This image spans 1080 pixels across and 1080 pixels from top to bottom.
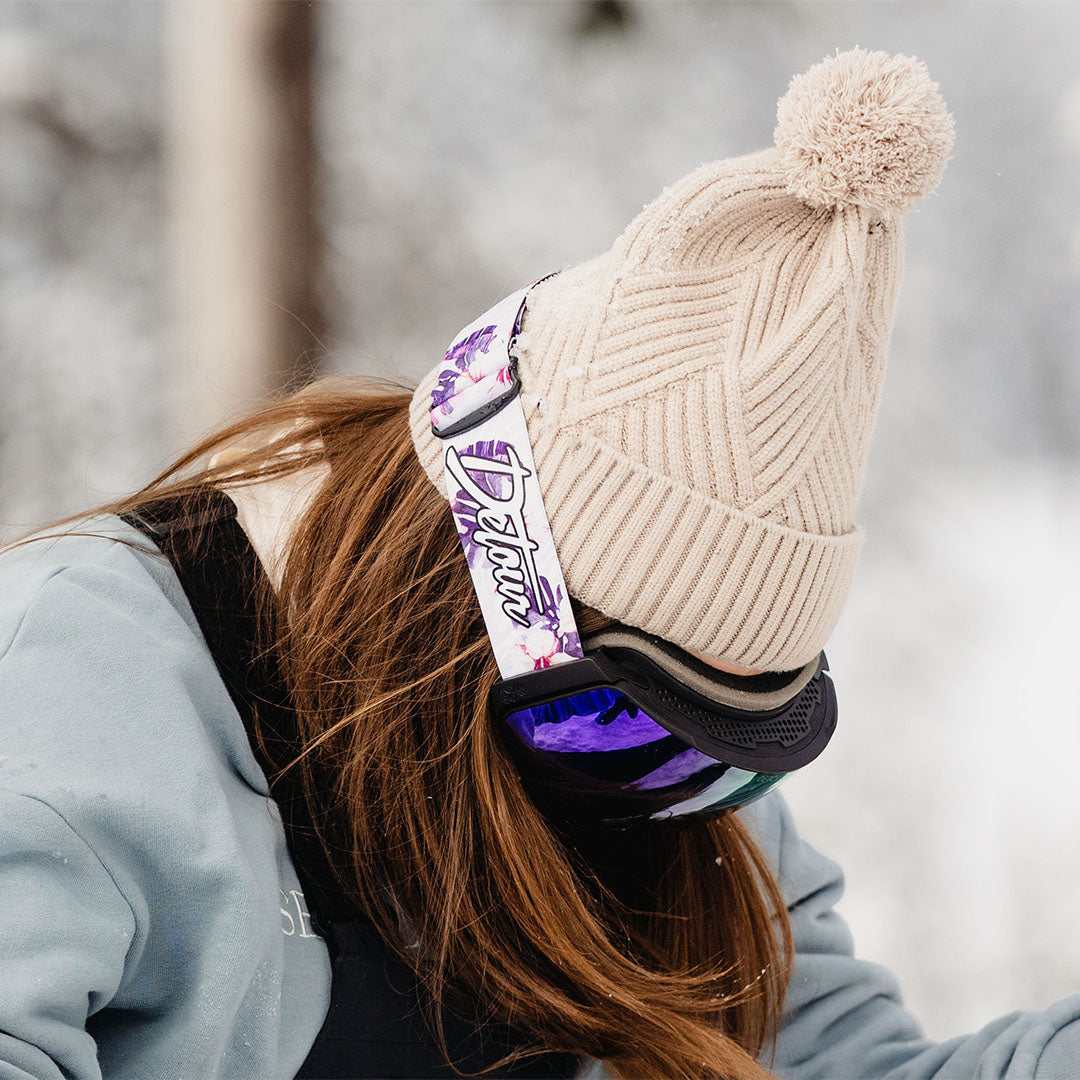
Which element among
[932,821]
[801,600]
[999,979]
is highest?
[801,600]

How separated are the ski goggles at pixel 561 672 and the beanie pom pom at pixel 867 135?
24cm

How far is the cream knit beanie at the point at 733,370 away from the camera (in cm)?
72

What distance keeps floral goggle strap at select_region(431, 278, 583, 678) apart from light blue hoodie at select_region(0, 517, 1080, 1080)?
0.78 ft

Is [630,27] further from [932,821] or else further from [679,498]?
[932,821]

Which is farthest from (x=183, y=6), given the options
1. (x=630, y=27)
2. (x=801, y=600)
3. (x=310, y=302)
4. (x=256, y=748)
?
(x=801, y=600)

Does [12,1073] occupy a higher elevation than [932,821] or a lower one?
higher

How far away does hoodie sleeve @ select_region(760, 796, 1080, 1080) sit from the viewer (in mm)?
1048

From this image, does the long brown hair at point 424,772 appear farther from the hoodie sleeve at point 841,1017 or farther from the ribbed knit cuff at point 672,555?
the hoodie sleeve at point 841,1017

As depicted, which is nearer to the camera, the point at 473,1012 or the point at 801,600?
the point at 801,600

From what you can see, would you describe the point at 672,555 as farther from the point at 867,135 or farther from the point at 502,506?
the point at 867,135

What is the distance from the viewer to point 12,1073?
1.83ft

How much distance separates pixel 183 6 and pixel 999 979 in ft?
7.69

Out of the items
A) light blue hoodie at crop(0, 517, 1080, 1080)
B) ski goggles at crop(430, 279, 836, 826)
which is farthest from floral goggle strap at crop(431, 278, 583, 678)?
light blue hoodie at crop(0, 517, 1080, 1080)

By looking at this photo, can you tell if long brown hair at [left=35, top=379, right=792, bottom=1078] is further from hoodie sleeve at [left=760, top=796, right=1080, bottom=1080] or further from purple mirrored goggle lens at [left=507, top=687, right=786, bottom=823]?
hoodie sleeve at [left=760, top=796, right=1080, bottom=1080]
